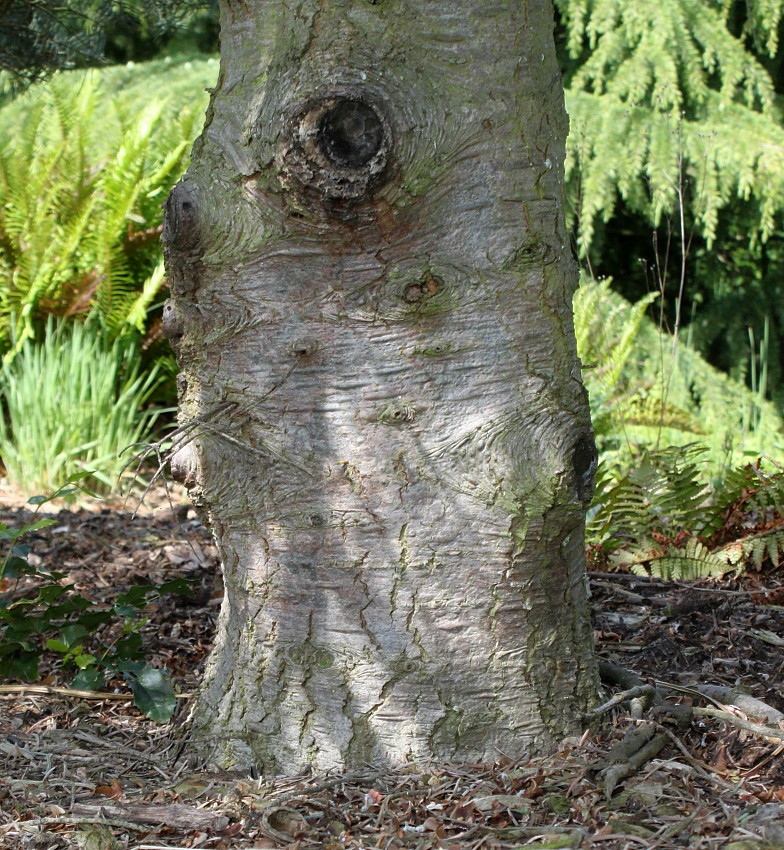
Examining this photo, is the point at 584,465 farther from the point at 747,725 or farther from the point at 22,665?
the point at 22,665

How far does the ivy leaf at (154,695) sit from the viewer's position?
192cm

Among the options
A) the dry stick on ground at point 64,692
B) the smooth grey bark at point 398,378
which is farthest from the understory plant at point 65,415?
the smooth grey bark at point 398,378

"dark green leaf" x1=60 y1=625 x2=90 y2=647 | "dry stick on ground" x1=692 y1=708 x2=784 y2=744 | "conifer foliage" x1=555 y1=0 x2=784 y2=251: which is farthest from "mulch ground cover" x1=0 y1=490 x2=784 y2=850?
"conifer foliage" x1=555 y1=0 x2=784 y2=251

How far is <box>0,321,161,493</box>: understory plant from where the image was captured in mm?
4570

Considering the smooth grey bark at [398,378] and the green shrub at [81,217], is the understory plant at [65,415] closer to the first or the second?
the green shrub at [81,217]

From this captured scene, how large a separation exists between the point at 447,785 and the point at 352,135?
45.1 inches

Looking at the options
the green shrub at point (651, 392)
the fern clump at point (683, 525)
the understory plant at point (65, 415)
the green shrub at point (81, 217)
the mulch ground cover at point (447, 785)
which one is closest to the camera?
the mulch ground cover at point (447, 785)

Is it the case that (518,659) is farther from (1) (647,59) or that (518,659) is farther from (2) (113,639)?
(1) (647,59)

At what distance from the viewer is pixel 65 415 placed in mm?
4633

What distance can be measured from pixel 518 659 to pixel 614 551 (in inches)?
52.2

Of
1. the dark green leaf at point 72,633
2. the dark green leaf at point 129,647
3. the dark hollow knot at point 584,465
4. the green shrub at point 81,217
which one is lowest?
the dark green leaf at point 129,647

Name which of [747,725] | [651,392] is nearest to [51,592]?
[747,725]

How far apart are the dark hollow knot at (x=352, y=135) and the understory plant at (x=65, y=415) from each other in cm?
316

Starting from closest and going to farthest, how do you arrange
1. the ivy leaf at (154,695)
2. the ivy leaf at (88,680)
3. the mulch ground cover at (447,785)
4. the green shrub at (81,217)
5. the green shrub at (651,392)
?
the mulch ground cover at (447,785) < the ivy leaf at (154,695) < the ivy leaf at (88,680) < the green shrub at (651,392) < the green shrub at (81,217)
